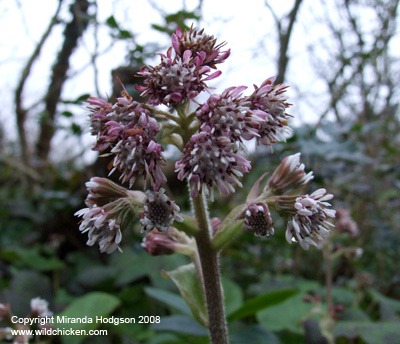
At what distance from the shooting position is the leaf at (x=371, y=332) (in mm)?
1719

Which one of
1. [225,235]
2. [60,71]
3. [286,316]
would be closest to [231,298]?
[286,316]

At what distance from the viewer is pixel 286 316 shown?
220cm

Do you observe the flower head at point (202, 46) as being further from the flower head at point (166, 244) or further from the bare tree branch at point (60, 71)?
the bare tree branch at point (60, 71)

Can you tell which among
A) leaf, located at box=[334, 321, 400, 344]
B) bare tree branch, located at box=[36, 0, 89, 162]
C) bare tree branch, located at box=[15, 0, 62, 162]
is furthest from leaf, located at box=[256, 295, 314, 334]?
bare tree branch, located at box=[36, 0, 89, 162]

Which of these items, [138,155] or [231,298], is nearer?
[138,155]

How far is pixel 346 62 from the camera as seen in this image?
12.2ft

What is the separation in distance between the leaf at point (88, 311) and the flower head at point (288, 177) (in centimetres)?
138

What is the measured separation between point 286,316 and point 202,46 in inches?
73.5

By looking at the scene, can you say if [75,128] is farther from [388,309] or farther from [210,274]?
[388,309]

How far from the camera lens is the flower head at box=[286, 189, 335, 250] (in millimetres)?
945

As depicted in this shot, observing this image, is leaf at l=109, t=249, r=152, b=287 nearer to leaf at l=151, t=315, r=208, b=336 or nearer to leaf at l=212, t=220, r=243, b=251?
leaf at l=151, t=315, r=208, b=336

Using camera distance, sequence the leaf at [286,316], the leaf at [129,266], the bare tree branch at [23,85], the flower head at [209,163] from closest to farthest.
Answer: the flower head at [209,163], the leaf at [286,316], the leaf at [129,266], the bare tree branch at [23,85]

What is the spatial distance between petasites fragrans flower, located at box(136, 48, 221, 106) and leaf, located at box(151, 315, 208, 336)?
1.17 metres

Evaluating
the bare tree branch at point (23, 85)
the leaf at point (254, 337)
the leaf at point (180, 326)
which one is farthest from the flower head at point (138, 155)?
the bare tree branch at point (23, 85)
